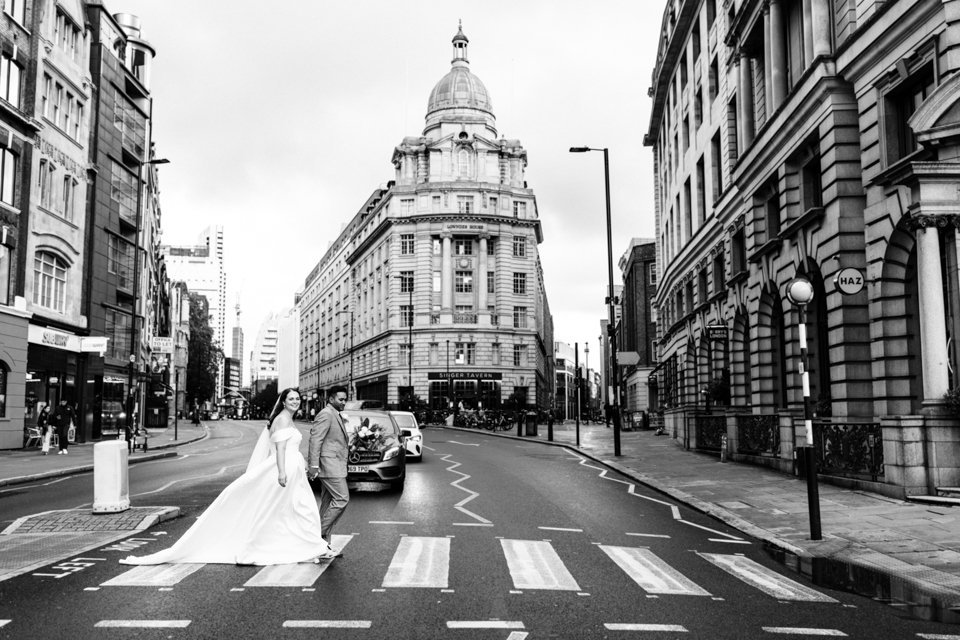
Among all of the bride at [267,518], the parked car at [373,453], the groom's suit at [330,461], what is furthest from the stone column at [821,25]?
the bride at [267,518]

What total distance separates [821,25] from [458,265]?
69239 mm

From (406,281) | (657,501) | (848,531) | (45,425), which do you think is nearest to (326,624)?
(848,531)

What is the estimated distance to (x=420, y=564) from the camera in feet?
28.6

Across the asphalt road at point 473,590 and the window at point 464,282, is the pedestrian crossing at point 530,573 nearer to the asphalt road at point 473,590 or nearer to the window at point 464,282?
the asphalt road at point 473,590

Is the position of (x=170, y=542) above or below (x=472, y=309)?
below

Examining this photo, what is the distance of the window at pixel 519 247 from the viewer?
8950 centimetres

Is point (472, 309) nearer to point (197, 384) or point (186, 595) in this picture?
point (197, 384)

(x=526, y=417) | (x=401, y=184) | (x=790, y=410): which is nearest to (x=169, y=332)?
(x=401, y=184)

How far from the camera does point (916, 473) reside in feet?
47.5

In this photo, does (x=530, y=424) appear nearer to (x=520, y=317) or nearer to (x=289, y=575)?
(x=289, y=575)

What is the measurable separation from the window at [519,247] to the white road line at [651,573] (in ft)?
263

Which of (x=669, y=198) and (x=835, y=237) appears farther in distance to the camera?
(x=669, y=198)

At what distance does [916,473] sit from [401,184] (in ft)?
257

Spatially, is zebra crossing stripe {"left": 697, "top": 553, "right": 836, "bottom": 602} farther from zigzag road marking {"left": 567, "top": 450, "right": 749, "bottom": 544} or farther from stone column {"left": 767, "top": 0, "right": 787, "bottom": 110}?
stone column {"left": 767, "top": 0, "right": 787, "bottom": 110}
